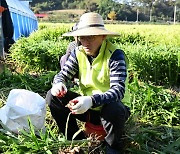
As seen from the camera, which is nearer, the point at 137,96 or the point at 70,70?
the point at 70,70

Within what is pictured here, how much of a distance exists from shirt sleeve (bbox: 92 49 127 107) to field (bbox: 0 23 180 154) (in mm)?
350

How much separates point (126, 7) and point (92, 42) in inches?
3003

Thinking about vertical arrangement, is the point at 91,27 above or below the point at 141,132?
above

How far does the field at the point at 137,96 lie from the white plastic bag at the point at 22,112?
83 mm

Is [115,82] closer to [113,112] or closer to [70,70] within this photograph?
[113,112]

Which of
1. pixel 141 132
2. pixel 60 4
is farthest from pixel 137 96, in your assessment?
pixel 60 4

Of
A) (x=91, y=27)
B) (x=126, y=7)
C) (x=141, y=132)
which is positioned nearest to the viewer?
(x=91, y=27)

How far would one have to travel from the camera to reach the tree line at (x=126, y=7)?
69.9 meters

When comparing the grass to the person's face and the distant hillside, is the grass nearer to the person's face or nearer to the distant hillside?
the person's face

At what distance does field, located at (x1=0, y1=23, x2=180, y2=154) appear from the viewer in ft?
7.77

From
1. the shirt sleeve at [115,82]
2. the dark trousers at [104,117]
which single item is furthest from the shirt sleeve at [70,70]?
the shirt sleeve at [115,82]

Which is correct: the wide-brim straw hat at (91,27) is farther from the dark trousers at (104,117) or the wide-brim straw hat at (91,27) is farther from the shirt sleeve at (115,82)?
the dark trousers at (104,117)

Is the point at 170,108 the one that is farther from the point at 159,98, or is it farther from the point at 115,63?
the point at 115,63

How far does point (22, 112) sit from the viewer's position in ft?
8.23
